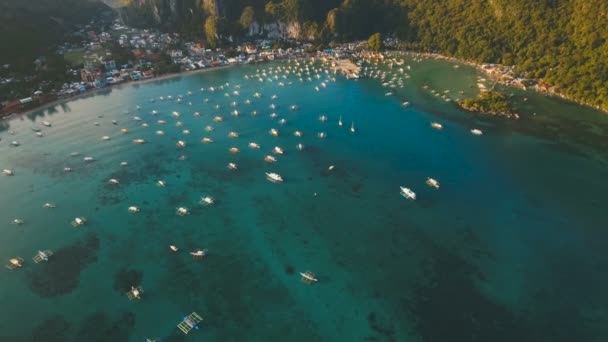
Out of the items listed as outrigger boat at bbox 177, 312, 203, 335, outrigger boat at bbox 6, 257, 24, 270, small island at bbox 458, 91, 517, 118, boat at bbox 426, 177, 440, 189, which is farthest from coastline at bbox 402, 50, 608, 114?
outrigger boat at bbox 6, 257, 24, 270

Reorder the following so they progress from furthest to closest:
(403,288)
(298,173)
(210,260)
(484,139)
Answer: (484,139)
(298,173)
(210,260)
(403,288)

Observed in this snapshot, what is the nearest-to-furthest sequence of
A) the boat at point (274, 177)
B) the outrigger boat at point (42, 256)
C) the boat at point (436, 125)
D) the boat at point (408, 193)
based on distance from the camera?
the outrigger boat at point (42, 256), the boat at point (408, 193), the boat at point (274, 177), the boat at point (436, 125)

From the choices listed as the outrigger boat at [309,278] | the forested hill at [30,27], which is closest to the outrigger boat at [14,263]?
the outrigger boat at [309,278]

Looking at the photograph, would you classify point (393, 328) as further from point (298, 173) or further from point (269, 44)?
point (269, 44)

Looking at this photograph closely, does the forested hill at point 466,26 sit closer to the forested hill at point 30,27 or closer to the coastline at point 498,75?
the coastline at point 498,75

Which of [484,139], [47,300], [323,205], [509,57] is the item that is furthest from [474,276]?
[509,57]

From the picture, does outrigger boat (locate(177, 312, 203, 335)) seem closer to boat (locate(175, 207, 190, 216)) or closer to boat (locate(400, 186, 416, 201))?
boat (locate(175, 207, 190, 216))
